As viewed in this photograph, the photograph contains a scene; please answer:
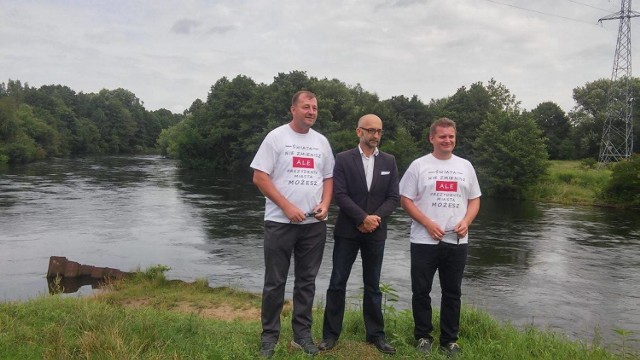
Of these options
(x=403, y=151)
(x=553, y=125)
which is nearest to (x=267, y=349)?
(x=403, y=151)

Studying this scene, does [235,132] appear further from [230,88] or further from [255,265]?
[255,265]

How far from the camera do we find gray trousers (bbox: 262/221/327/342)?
4.54 metres

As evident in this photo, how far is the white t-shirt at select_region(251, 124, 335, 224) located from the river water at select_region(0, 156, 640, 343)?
4218 millimetres

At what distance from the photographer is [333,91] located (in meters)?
57.0

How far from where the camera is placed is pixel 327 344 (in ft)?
15.4

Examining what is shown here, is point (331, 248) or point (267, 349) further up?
point (267, 349)

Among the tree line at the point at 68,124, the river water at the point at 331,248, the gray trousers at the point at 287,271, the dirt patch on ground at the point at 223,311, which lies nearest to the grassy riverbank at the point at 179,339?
the gray trousers at the point at 287,271

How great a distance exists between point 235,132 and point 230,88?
240 inches

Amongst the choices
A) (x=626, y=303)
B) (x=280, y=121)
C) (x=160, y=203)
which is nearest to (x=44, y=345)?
(x=626, y=303)

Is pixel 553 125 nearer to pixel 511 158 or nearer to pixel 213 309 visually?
pixel 511 158

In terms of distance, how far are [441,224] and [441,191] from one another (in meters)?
0.30

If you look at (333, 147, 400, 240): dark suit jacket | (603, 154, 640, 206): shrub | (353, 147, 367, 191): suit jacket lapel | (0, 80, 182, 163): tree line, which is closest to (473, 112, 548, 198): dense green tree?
(603, 154, 640, 206): shrub

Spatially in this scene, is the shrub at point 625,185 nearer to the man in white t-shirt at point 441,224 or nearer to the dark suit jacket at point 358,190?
the man in white t-shirt at point 441,224

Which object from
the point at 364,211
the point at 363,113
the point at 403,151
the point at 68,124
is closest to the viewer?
the point at 364,211
